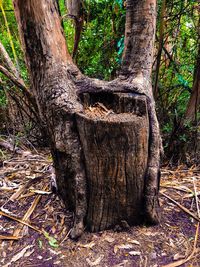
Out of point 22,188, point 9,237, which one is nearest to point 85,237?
point 9,237

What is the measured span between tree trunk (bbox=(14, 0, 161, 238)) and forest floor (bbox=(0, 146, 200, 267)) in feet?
0.32

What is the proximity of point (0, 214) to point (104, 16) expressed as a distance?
100 inches

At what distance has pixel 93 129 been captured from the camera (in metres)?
1.25

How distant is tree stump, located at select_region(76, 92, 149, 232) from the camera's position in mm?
1263

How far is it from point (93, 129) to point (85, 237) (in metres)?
0.76

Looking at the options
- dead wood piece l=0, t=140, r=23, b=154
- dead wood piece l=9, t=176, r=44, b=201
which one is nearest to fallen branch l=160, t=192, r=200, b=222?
dead wood piece l=9, t=176, r=44, b=201

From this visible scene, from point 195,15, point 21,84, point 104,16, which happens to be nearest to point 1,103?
point 21,84

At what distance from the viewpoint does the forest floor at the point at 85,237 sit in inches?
51.9

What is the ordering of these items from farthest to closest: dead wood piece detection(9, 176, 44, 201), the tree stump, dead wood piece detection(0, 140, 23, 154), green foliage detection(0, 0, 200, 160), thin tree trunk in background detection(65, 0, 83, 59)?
dead wood piece detection(0, 140, 23, 154) → green foliage detection(0, 0, 200, 160) → thin tree trunk in background detection(65, 0, 83, 59) → dead wood piece detection(9, 176, 44, 201) → the tree stump

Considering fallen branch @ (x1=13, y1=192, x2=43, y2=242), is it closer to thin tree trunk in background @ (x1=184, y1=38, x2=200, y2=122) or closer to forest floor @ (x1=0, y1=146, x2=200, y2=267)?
forest floor @ (x1=0, y1=146, x2=200, y2=267)

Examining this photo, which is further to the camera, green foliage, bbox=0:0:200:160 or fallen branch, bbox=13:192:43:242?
green foliage, bbox=0:0:200:160

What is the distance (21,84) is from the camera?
7.79 ft

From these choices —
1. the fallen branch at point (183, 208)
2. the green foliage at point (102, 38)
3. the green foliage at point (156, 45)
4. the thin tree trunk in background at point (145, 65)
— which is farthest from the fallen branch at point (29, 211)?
the green foliage at point (102, 38)

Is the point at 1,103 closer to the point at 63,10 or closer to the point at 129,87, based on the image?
the point at 63,10
